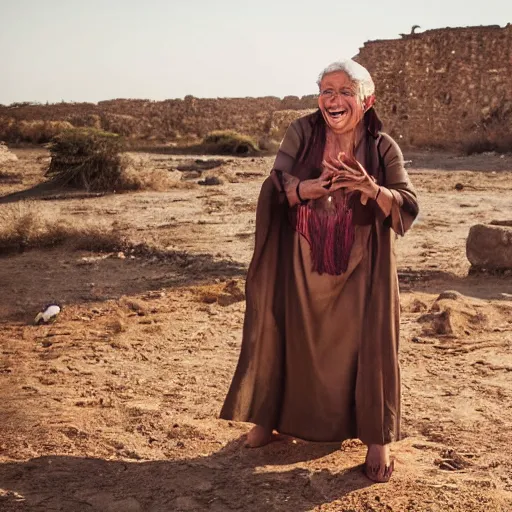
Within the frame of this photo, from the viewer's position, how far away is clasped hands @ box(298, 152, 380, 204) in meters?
3.09

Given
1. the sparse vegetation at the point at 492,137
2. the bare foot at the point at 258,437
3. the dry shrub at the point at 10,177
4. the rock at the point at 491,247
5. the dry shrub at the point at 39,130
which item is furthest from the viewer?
the dry shrub at the point at 39,130

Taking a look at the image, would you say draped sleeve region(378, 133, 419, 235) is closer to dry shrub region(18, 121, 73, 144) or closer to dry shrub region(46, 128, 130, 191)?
dry shrub region(46, 128, 130, 191)

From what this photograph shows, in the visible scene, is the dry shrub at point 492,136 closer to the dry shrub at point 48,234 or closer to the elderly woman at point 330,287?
the dry shrub at point 48,234

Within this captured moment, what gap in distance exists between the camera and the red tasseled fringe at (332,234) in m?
3.32

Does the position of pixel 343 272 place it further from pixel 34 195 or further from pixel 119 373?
pixel 34 195

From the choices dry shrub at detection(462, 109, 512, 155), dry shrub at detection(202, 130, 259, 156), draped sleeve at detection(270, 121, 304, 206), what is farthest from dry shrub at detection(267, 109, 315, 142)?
draped sleeve at detection(270, 121, 304, 206)

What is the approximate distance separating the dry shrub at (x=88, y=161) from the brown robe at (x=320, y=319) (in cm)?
1042

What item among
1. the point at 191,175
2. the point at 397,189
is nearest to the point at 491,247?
the point at 397,189

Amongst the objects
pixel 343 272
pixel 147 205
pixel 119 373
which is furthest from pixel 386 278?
pixel 147 205

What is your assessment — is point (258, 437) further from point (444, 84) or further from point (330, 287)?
point (444, 84)

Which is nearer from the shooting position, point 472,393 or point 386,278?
point 386,278

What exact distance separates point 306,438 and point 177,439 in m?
0.75

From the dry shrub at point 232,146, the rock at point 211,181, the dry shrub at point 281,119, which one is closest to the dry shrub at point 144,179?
the rock at point 211,181

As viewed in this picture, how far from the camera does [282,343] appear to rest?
351 centimetres
